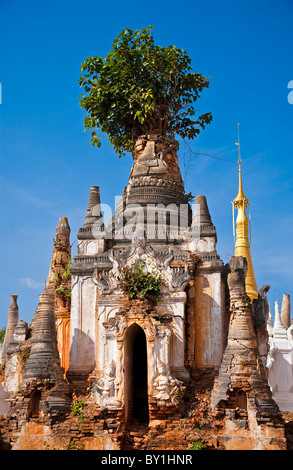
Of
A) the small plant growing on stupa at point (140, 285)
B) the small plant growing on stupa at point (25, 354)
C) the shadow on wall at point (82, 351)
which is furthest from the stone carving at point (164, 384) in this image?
the small plant growing on stupa at point (25, 354)

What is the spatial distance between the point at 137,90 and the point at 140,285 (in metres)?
8.42

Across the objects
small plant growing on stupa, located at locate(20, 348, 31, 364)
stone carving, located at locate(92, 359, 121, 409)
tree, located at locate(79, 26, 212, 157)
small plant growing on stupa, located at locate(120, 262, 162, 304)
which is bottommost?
stone carving, located at locate(92, 359, 121, 409)

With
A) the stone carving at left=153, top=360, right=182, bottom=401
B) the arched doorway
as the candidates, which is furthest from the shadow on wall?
the stone carving at left=153, top=360, right=182, bottom=401

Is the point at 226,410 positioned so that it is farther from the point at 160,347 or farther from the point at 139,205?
the point at 139,205

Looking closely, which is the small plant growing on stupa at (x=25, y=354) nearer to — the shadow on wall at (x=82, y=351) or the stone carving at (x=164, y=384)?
the shadow on wall at (x=82, y=351)

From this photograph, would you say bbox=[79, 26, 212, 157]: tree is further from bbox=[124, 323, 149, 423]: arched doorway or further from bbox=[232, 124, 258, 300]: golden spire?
bbox=[232, 124, 258, 300]: golden spire

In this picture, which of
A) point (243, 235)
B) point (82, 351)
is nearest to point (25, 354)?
point (82, 351)

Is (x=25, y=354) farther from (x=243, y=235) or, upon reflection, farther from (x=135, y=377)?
(x=243, y=235)

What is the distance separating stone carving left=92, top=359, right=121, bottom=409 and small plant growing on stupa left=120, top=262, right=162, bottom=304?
1.97 m

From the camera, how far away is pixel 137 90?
72.2ft

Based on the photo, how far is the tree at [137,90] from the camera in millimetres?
22141

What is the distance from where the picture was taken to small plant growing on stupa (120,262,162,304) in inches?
659

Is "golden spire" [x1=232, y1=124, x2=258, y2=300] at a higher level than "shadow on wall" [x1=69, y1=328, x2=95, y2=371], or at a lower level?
higher

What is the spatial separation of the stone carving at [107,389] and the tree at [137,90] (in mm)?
9486
